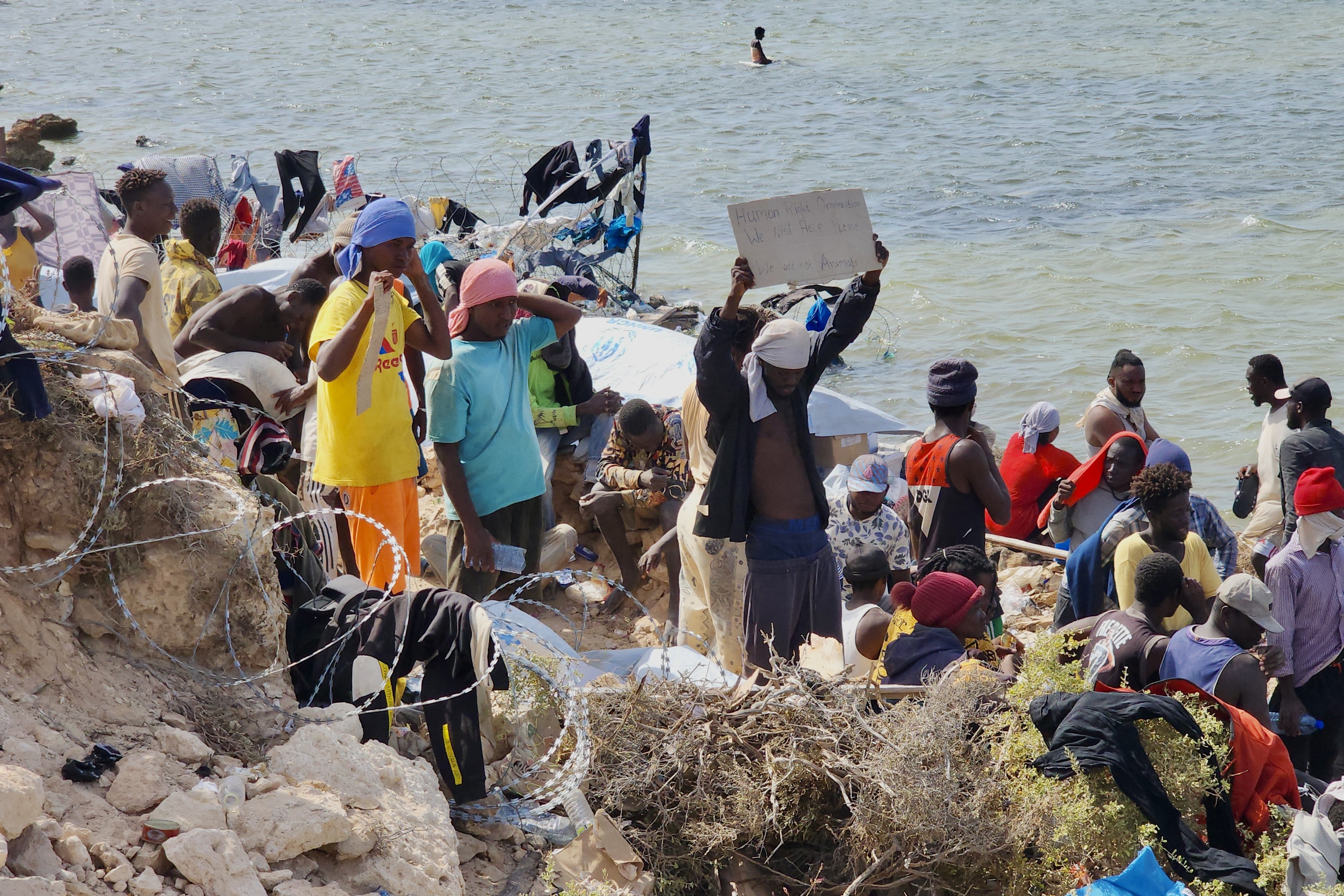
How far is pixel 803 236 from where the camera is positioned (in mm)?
A: 4453

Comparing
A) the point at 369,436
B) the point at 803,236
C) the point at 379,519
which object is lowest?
the point at 379,519

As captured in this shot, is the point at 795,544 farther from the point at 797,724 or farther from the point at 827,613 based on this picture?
the point at 797,724

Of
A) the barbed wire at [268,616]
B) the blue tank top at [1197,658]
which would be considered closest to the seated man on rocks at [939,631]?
the blue tank top at [1197,658]

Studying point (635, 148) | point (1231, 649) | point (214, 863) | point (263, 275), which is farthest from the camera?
point (635, 148)

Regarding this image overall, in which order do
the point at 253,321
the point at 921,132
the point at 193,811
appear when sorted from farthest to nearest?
the point at 921,132
the point at 253,321
the point at 193,811

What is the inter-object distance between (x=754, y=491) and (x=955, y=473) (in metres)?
1.02

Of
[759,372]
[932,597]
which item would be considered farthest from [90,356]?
[932,597]

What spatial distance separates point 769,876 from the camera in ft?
12.3

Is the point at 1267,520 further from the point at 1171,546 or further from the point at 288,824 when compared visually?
the point at 288,824

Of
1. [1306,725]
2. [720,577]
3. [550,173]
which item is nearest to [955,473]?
[720,577]

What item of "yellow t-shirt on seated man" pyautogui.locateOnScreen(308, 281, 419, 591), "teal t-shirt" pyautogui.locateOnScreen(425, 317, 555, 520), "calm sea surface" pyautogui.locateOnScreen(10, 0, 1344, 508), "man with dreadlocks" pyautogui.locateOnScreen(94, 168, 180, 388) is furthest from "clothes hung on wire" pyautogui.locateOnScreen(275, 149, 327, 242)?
"yellow t-shirt on seated man" pyautogui.locateOnScreen(308, 281, 419, 591)

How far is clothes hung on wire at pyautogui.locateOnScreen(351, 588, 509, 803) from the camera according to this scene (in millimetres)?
3551

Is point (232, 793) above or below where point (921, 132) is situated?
above

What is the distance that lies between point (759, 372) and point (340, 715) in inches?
78.3
